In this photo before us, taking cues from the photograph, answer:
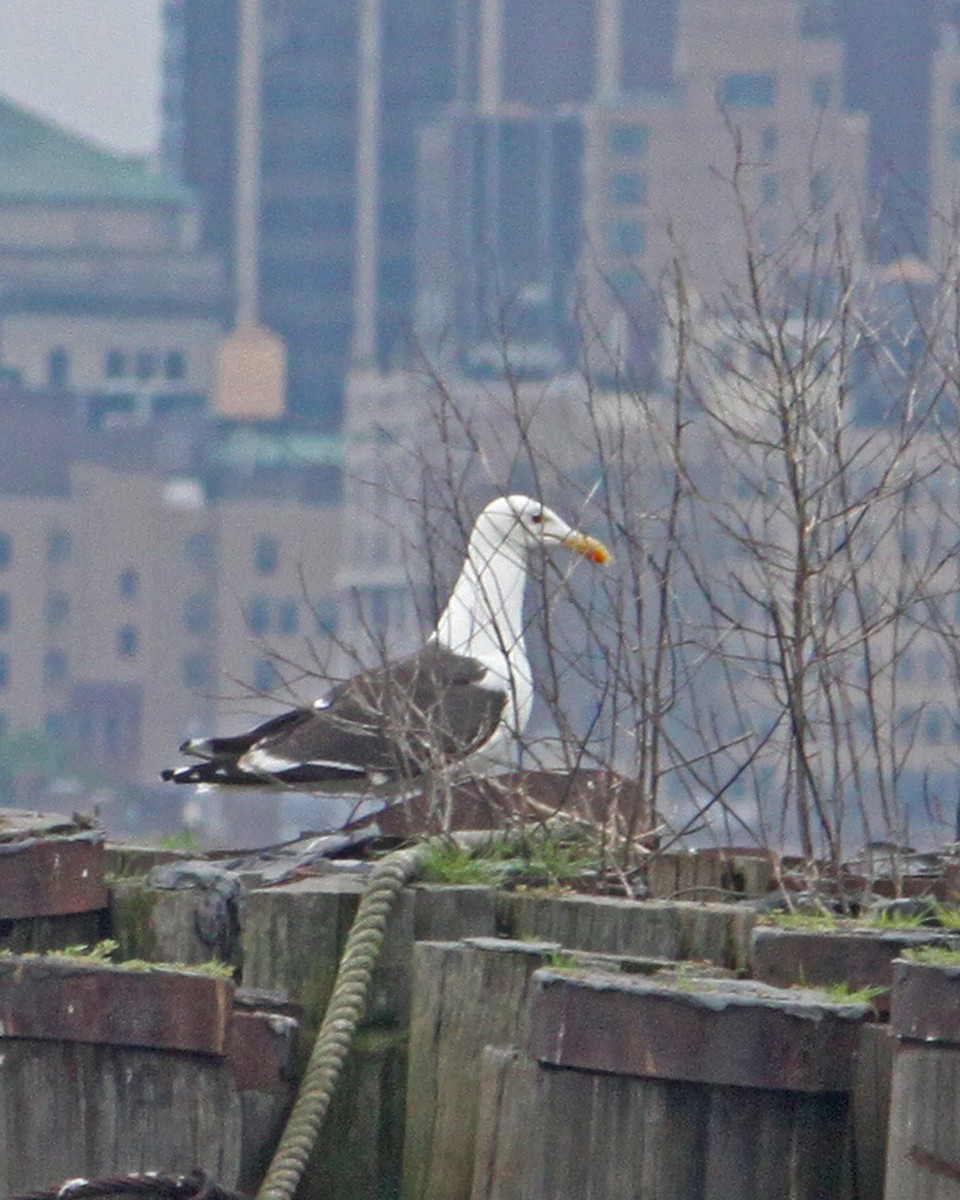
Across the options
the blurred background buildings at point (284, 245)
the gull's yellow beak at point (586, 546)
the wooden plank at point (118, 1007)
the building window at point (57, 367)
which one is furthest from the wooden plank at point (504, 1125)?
the building window at point (57, 367)

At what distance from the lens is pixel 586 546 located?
680cm

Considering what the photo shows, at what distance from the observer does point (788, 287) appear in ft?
19.5

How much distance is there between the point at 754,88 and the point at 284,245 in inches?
1413

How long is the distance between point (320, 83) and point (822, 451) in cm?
15329

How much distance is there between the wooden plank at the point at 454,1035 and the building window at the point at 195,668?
113034 mm

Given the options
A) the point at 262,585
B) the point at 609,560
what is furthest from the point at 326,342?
the point at 609,560

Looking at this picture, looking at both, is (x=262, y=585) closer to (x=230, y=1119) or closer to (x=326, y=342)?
(x=326, y=342)

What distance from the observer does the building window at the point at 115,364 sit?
142250mm

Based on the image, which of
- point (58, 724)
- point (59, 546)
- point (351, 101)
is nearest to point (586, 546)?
point (59, 546)

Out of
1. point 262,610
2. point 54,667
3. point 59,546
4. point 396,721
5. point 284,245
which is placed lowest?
point 396,721

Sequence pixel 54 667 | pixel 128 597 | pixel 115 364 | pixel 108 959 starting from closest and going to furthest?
pixel 108 959 < pixel 128 597 < pixel 54 667 < pixel 115 364

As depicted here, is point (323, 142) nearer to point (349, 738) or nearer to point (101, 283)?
point (101, 283)

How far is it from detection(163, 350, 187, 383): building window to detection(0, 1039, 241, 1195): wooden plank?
140 metres

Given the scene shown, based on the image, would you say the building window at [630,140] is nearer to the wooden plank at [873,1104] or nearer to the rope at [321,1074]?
the rope at [321,1074]
